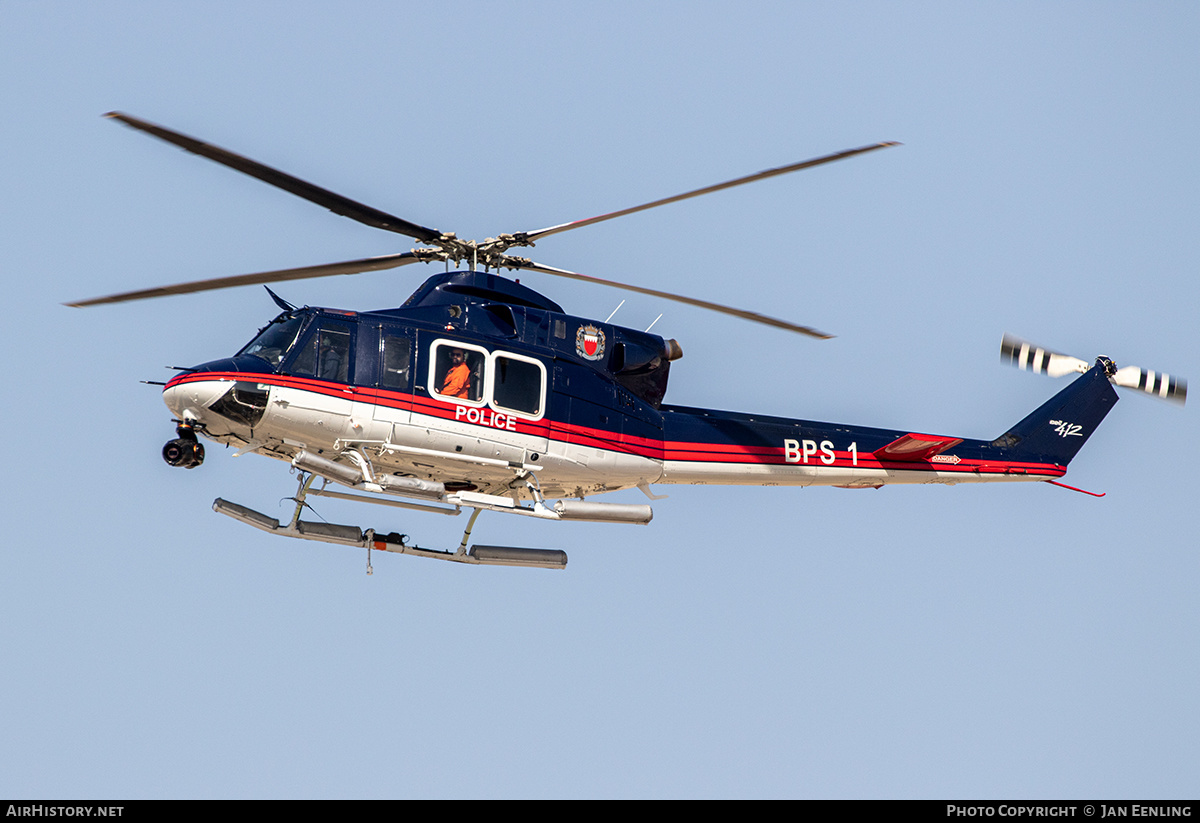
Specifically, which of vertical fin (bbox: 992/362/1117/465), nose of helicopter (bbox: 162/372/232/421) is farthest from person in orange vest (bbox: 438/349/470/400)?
vertical fin (bbox: 992/362/1117/465)

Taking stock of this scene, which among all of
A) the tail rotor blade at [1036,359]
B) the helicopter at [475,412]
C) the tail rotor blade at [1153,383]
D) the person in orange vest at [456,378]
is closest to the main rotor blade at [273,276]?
the helicopter at [475,412]

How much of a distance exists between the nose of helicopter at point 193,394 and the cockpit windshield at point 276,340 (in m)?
0.69

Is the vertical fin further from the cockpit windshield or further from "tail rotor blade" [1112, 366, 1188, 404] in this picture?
the cockpit windshield

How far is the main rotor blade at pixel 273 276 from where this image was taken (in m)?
14.1

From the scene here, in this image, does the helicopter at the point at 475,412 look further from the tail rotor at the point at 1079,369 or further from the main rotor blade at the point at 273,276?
the tail rotor at the point at 1079,369

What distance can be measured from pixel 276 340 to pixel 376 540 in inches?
107

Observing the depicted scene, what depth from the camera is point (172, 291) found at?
46.9 feet

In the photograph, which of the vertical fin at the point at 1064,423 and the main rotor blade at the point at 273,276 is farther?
the vertical fin at the point at 1064,423

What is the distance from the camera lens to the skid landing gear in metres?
16.0

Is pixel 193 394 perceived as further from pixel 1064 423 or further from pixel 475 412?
pixel 1064 423

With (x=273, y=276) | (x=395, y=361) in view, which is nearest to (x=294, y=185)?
(x=273, y=276)

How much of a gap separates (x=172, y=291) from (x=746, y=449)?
7864 millimetres
